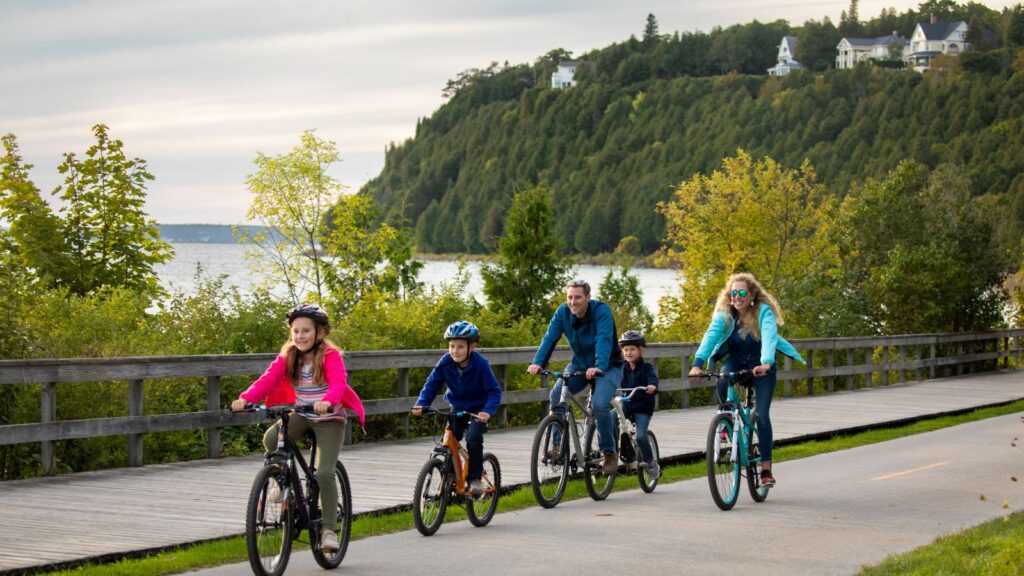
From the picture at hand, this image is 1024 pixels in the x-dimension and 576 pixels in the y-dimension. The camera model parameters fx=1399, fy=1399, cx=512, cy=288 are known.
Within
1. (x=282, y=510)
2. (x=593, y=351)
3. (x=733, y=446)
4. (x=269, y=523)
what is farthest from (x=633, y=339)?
(x=269, y=523)

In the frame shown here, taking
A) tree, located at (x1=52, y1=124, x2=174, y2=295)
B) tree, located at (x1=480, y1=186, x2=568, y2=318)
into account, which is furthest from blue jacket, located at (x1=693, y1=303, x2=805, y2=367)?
tree, located at (x1=480, y1=186, x2=568, y2=318)

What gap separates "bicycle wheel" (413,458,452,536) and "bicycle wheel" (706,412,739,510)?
95.5 inches

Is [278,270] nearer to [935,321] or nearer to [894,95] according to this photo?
[935,321]

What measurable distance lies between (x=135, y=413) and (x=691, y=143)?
15859 cm

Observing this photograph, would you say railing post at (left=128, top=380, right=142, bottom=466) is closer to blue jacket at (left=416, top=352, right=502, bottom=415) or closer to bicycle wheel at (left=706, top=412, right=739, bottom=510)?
blue jacket at (left=416, top=352, right=502, bottom=415)

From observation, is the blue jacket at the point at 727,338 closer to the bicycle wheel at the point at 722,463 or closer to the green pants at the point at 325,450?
the bicycle wheel at the point at 722,463

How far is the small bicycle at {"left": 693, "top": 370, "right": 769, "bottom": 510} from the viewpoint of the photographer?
1150 centimetres

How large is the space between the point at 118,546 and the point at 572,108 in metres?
191

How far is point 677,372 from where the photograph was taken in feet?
90.1

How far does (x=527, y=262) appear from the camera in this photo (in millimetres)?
43562

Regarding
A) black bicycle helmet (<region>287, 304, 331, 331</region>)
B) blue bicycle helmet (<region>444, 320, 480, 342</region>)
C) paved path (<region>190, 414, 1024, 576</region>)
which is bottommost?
paved path (<region>190, 414, 1024, 576</region>)

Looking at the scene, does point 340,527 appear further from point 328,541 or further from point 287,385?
point 287,385

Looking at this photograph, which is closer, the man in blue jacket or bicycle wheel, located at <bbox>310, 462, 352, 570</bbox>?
bicycle wheel, located at <bbox>310, 462, 352, 570</bbox>

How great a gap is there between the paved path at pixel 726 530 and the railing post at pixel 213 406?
4.05 metres
